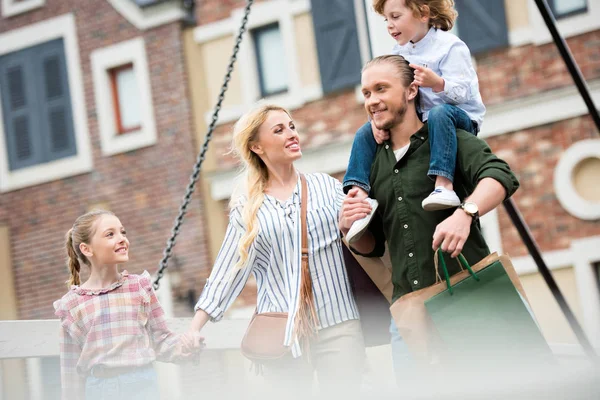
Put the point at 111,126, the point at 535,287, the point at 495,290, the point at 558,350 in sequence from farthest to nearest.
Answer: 1. the point at 111,126
2. the point at 535,287
3. the point at 558,350
4. the point at 495,290

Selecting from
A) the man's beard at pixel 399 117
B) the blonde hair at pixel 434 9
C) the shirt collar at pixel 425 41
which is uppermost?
the blonde hair at pixel 434 9

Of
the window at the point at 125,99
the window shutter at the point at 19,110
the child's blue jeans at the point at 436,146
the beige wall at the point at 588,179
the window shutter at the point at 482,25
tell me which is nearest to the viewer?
the child's blue jeans at the point at 436,146

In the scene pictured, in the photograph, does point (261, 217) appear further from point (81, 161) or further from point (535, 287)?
point (81, 161)

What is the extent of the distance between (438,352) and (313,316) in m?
0.59

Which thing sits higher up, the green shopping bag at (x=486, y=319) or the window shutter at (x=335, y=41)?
the window shutter at (x=335, y=41)

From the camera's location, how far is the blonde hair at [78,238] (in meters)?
3.03

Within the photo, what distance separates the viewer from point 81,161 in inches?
578

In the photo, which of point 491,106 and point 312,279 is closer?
point 312,279

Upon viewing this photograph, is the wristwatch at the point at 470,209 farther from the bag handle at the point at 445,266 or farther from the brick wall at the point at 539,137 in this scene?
the brick wall at the point at 539,137

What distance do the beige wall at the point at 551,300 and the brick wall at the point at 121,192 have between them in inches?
174

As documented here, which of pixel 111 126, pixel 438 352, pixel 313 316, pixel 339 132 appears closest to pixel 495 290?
pixel 438 352

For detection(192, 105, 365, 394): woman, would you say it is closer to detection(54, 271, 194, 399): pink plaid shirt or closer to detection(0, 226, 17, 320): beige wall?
detection(54, 271, 194, 399): pink plaid shirt

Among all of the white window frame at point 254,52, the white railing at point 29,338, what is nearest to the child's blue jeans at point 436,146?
the white railing at point 29,338

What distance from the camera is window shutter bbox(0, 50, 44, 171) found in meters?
15.2
